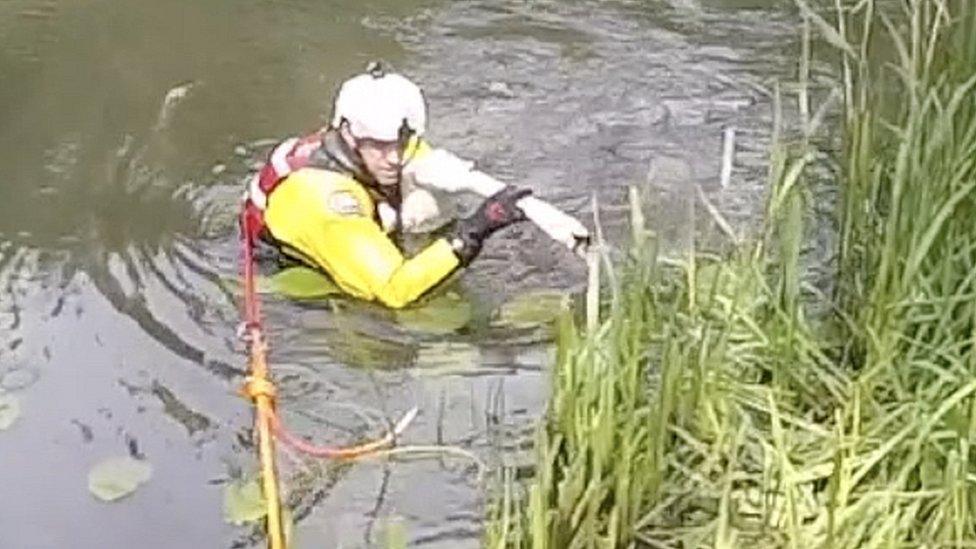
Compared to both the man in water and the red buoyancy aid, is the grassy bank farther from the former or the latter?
the red buoyancy aid

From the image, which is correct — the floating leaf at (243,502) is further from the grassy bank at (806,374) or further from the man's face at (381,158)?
the man's face at (381,158)

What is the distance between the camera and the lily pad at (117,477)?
3547mm

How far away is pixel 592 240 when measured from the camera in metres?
4.02

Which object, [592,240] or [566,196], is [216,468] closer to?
[592,240]

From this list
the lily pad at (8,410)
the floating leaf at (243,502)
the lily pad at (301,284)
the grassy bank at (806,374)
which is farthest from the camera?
the lily pad at (301,284)

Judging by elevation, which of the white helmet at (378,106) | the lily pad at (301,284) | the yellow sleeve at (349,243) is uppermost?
the white helmet at (378,106)

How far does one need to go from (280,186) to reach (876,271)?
130 cm

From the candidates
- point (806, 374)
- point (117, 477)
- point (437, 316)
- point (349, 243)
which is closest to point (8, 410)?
point (117, 477)

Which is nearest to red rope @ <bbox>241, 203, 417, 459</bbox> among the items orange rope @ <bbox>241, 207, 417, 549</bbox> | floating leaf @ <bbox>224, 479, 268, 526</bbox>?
orange rope @ <bbox>241, 207, 417, 549</bbox>

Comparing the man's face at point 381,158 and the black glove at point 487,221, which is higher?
the man's face at point 381,158

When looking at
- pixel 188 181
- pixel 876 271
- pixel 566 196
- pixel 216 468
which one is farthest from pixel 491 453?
pixel 188 181

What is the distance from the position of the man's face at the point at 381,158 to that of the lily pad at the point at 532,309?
0.36 meters

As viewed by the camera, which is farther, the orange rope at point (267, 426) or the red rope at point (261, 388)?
the red rope at point (261, 388)

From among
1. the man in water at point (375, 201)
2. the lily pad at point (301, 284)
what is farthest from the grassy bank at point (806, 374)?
the lily pad at point (301, 284)
